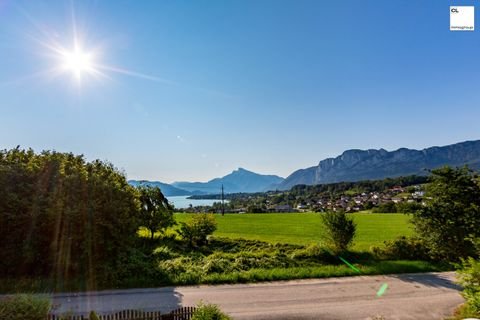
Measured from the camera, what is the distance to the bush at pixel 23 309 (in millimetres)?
8109

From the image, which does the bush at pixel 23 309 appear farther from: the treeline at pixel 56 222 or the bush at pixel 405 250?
the bush at pixel 405 250

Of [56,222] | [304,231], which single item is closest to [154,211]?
[56,222]

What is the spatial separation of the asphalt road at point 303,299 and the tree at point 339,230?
4.89 m

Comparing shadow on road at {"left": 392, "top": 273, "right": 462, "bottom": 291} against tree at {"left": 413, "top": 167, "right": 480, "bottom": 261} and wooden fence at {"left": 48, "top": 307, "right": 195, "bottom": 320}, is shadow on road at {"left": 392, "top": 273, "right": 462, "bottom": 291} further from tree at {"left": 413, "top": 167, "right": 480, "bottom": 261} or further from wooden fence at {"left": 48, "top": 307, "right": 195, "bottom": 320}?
wooden fence at {"left": 48, "top": 307, "right": 195, "bottom": 320}

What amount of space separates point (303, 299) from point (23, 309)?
10175 mm

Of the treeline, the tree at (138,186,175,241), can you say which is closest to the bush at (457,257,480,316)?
the treeline

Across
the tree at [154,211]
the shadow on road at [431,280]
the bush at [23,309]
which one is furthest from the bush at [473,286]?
the tree at [154,211]

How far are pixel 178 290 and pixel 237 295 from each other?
9.63ft

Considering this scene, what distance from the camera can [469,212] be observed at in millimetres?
17562

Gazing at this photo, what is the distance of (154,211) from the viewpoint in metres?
26.2

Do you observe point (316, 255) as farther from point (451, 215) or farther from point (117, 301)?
point (117, 301)

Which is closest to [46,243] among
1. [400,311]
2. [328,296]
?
[328,296]

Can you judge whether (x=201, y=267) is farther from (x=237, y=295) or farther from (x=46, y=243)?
(x=46, y=243)

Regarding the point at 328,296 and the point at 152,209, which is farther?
the point at 152,209
